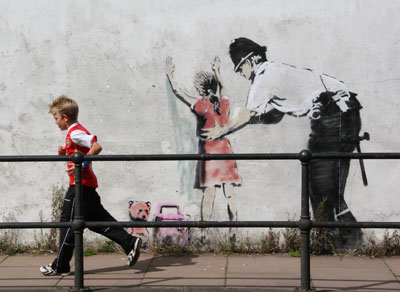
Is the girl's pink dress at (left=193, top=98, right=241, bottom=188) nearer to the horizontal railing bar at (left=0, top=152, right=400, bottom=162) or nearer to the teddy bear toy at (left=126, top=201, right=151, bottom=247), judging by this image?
the teddy bear toy at (left=126, top=201, right=151, bottom=247)

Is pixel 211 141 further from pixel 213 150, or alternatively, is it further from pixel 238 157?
pixel 238 157

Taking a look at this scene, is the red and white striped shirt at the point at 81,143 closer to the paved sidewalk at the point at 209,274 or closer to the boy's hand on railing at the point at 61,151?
the boy's hand on railing at the point at 61,151

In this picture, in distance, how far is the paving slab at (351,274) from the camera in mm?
5156

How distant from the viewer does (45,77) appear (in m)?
6.41

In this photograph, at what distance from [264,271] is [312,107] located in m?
1.72

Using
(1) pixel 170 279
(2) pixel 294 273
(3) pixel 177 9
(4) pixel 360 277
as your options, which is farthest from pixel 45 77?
(4) pixel 360 277

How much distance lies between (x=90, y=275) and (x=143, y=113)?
172 centimetres

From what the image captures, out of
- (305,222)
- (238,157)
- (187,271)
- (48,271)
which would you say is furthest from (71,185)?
(305,222)

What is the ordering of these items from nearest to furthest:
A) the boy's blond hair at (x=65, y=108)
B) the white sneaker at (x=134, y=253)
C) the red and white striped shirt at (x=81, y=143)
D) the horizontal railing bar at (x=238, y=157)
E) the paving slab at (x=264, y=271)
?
the horizontal railing bar at (x=238, y=157) → the paving slab at (x=264, y=271) → the red and white striped shirt at (x=81, y=143) → the boy's blond hair at (x=65, y=108) → the white sneaker at (x=134, y=253)

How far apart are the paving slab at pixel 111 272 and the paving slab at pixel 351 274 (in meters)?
1.55

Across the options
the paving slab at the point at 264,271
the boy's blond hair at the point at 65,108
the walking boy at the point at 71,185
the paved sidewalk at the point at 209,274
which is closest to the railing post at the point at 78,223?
the paved sidewalk at the point at 209,274

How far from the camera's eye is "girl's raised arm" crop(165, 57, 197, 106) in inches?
250

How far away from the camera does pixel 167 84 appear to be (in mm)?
6352

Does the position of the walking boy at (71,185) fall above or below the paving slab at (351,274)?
above
